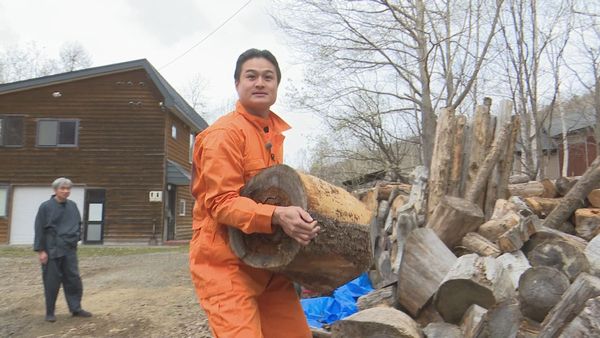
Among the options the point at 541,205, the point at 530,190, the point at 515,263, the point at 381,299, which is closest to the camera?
the point at 381,299

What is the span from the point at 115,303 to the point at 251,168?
235 inches

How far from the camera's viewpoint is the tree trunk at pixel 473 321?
3.36m

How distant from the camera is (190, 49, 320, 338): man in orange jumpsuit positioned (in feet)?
6.91

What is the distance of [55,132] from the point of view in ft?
64.2

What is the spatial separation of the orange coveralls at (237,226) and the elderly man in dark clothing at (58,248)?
491 centimetres

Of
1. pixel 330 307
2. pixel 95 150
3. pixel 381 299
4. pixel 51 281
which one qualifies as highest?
pixel 95 150

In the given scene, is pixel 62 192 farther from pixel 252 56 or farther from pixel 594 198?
pixel 594 198

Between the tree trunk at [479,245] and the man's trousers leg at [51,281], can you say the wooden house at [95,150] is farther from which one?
the tree trunk at [479,245]

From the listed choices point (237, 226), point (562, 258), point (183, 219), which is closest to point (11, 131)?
point (183, 219)

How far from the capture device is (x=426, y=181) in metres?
8.01

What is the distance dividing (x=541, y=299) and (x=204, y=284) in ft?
9.58

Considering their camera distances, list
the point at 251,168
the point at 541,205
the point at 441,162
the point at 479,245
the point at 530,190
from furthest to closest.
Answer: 1. the point at 530,190
2. the point at 541,205
3. the point at 441,162
4. the point at 479,245
5. the point at 251,168

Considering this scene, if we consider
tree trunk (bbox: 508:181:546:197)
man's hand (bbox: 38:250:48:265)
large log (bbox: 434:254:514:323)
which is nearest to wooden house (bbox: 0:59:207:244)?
man's hand (bbox: 38:250:48:265)

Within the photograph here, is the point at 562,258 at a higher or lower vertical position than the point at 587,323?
higher
